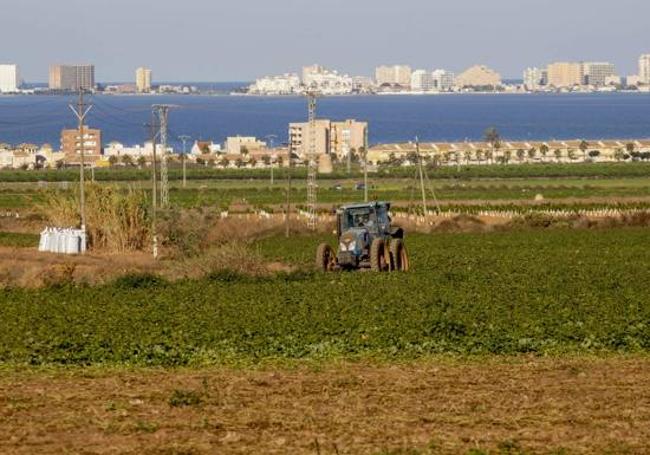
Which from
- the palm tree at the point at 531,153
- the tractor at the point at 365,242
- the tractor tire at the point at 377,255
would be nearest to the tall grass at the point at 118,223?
the tractor at the point at 365,242

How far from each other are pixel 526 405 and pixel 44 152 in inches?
5611

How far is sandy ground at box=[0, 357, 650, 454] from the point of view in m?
15.7

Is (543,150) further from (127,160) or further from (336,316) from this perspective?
(336,316)

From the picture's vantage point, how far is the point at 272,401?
60.8ft

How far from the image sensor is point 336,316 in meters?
27.4

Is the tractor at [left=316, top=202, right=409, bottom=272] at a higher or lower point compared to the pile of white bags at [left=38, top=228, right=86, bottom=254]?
higher

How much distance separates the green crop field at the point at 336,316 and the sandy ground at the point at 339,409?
158 centimetres

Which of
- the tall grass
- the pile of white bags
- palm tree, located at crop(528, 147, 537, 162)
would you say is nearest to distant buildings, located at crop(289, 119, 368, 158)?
palm tree, located at crop(528, 147, 537, 162)

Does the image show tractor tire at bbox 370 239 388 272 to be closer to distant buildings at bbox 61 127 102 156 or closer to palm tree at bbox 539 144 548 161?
distant buildings at bbox 61 127 102 156

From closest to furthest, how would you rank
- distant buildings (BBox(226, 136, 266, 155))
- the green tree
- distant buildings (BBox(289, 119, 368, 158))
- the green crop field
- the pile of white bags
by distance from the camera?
the green crop field, the pile of white bags, the green tree, distant buildings (BBox(226, 136, 266, 155)), distant buildings (BBox(289, 119, 368, 158))

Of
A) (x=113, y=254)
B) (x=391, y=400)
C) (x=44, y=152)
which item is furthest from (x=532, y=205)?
(x=44, y=152)

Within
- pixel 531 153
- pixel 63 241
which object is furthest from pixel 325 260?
pixel 531 153

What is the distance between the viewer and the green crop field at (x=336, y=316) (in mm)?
23766

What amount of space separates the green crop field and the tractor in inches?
37.9
